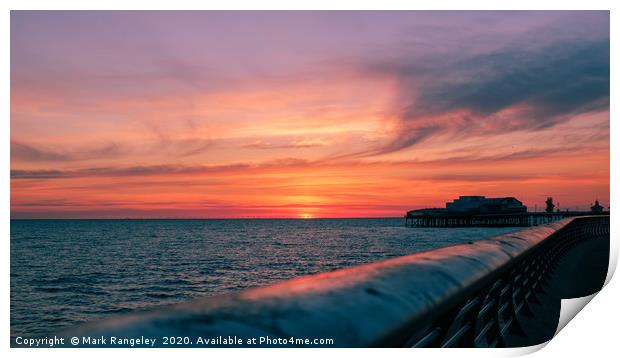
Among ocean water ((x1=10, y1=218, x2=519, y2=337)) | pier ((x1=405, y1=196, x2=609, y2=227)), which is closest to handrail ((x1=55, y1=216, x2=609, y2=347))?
ocean water ((x1=10, y1=218, x2=519, y2=337))

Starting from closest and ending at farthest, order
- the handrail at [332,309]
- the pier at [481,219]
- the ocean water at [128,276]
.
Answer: the handrail at [332,309]
the ocean water at [128,276]
the pier at [481,219]

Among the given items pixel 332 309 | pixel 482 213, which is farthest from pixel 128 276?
pixel 482 213

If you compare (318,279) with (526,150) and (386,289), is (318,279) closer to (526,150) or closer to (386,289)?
(386,289)

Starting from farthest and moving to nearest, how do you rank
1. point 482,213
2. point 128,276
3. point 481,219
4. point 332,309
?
1. point 481,219
2. point 482,213
3. point 128,276
4. point 332,309

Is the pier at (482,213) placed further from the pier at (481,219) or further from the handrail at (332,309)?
the handrail at (332,309)

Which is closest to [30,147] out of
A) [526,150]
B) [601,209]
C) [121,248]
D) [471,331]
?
[526,150]

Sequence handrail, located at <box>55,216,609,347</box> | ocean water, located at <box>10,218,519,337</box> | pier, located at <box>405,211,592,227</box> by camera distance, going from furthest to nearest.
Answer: pier, located at <box>405,211,592,227</box> < ocean water, located at <box>10,218,519,337</box> < handrail, located at <box>55,216,609,347</box>

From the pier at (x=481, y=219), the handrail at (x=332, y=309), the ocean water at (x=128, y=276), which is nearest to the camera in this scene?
the handrail at (x=332, y=309)

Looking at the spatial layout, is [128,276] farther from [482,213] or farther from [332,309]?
[482,213]

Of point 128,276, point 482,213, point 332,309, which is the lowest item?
point 128,276

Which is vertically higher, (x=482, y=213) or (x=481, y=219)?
(x=482, y=213)

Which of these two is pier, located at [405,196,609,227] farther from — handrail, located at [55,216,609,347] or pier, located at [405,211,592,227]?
handrail, located at [55,216,609,347]

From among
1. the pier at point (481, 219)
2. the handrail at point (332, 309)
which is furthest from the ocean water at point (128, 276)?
the pier at point (481, 219)

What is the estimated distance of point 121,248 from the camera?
218ft
